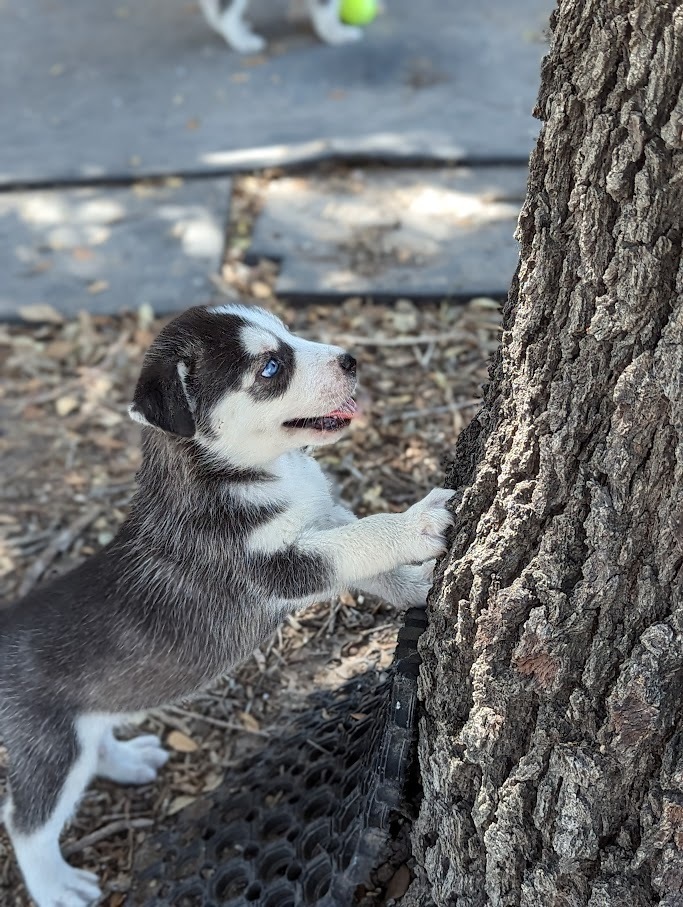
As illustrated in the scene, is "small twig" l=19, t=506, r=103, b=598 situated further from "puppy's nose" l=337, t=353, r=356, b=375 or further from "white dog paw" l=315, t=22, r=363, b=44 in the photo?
"white dog paw" l=315, t=22, r=363, b=44

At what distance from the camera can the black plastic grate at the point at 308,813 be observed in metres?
2.62

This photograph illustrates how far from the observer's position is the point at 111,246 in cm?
655

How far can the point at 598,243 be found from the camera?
76.1 inches

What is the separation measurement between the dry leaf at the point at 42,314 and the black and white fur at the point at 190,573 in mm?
2948

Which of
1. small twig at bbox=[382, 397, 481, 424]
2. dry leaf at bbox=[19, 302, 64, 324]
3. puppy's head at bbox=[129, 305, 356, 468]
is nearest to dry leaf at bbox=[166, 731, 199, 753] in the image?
puppy's head at bbox=[129, 305, 356, 468]

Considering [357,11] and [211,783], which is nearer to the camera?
[211,783]

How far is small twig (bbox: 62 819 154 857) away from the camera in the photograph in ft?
11.6

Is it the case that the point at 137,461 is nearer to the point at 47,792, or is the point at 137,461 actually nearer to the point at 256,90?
the point at 47,792

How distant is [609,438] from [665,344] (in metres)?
0.23

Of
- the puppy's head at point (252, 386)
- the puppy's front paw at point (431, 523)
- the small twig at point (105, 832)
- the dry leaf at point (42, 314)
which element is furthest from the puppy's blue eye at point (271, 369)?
the dry leaf at point (42, 314)

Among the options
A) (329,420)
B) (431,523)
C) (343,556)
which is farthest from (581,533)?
(329,420)

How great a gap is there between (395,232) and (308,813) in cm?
410

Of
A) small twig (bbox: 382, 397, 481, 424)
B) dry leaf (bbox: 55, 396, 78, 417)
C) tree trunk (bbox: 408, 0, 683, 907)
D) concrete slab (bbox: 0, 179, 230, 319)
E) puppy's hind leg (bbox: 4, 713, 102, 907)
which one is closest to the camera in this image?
tree trunk (bbox: 408, 0, 683, 907)

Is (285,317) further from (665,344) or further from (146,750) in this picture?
(665,344)
